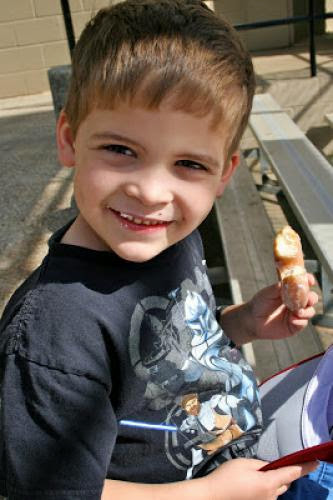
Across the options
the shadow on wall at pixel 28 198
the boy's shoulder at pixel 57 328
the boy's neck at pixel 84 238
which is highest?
the boy's neck at pixel 84 238

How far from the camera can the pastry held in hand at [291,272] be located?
1.39m

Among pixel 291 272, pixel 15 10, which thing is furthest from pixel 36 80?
pixel 291 272

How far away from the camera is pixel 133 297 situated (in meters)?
1.10

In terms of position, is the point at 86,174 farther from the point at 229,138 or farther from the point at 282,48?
the point at 282,48

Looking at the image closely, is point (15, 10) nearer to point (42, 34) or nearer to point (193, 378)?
point (42, 34)

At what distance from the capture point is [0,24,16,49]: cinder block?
7496mm

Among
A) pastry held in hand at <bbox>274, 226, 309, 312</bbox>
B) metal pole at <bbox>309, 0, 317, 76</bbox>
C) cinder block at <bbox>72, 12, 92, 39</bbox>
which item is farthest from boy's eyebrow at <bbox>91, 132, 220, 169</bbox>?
cinder block at <bbox>72, 12, 92, 39</bbox>

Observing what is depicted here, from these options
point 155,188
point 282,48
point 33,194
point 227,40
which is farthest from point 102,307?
point 282,48

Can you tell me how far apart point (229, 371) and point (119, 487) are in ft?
1.14

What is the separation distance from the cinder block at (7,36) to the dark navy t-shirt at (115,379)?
6935 millimetres

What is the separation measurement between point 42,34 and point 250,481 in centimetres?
730

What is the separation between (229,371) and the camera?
1.29m

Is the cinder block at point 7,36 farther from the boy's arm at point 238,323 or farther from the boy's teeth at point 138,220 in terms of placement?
the boy's teeth at point 138,220

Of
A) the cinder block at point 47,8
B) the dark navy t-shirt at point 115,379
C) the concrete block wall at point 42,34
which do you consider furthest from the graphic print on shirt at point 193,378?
the cinder block at point 47,8
